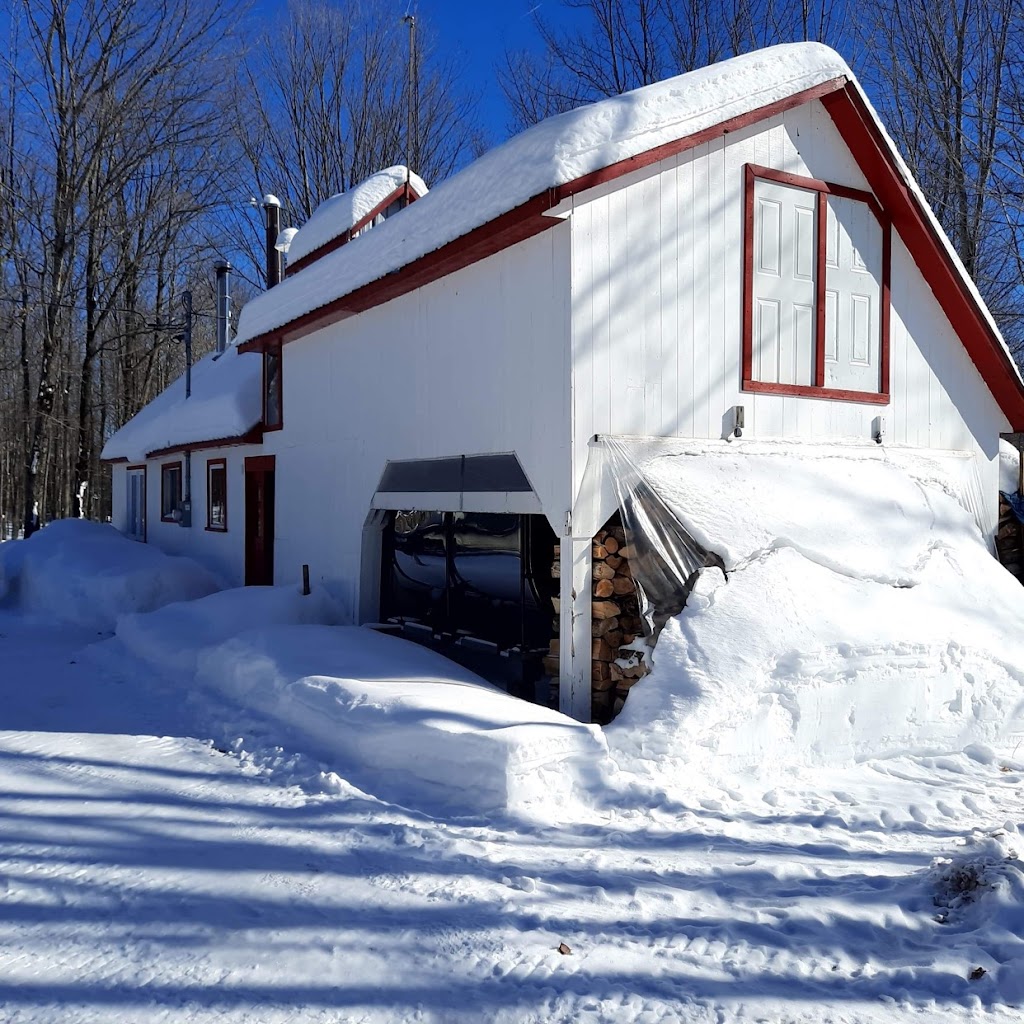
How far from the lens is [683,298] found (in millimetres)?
7160

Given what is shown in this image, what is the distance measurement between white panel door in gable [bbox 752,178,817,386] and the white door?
15048mm

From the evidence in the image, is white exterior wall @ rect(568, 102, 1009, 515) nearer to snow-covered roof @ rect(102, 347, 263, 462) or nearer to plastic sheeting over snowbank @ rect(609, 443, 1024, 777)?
plastic sheeting over snowbank @ rect(609, 443, 1024, 777)

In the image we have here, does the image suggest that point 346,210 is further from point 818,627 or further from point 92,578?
point 818,627

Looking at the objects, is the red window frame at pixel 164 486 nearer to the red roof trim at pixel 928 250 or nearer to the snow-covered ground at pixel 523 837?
the snow-covered ground at pixel 523 837

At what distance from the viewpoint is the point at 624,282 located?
22.4 feet

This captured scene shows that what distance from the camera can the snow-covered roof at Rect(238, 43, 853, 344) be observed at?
6230mm

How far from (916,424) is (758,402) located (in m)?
2.23

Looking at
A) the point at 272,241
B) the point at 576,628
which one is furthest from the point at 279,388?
the point at 272,241

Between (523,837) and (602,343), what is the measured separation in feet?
11.9

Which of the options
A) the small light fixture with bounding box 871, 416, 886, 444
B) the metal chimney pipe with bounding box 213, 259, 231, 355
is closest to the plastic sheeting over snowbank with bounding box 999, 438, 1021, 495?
the small light fixture with bounding box 871, 416, 886, 444

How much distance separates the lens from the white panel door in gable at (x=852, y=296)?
812cm

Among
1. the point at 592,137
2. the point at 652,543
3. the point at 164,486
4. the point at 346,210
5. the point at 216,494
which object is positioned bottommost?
the point at 652,543

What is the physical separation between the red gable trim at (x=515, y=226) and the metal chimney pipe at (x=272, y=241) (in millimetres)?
10704

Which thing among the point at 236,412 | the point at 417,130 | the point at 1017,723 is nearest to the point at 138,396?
the point at 417,130
